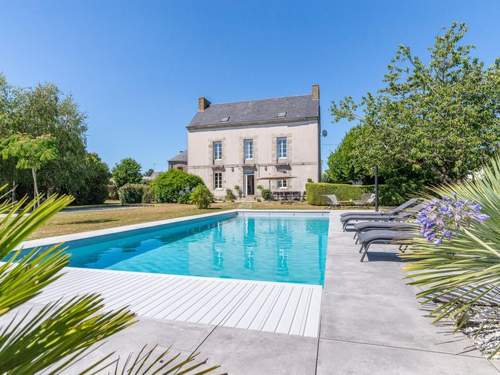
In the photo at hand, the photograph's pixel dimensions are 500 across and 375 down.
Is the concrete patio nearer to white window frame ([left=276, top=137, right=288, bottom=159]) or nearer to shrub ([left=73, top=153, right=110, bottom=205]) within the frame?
white window frame ([left=276, top=137, right=288, bottom=159])

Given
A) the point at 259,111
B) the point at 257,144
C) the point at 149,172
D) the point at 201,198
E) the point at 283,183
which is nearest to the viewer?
the point at 201,198

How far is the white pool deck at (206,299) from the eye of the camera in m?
2.80

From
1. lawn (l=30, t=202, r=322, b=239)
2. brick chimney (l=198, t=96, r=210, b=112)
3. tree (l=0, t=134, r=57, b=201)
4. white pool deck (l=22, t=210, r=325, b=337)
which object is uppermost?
brick chimney (l=198, t=96, r=210, b=112)

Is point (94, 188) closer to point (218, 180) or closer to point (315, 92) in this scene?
point (218, 180)

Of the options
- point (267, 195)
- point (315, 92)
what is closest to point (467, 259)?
point (267, 195)

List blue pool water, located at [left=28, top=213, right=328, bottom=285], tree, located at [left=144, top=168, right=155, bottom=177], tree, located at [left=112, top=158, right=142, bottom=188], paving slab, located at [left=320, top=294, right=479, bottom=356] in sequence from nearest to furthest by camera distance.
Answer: paving slab, located at [left=320, top=294, right=479, bottom=356] < blue pool water, located at [left=28, top=213, right=328, bottom=285] < tree, located at [left=112, top=158, right=142, bottom=188] < tree, located at [left=144, top=168, right=155, bottom=177]

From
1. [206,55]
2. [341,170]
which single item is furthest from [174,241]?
[341,170]

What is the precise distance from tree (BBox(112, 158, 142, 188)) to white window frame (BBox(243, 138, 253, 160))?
92.3 ft

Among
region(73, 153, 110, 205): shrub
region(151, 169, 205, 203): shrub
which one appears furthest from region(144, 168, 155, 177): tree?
region(151, 169, 205, 203): shrub

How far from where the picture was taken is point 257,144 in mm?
26906

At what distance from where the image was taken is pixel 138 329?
260 cm

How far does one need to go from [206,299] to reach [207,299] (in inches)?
0.5

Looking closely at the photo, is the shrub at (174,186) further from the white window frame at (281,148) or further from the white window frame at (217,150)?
the white window frame at (281,148)

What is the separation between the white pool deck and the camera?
2.80m
